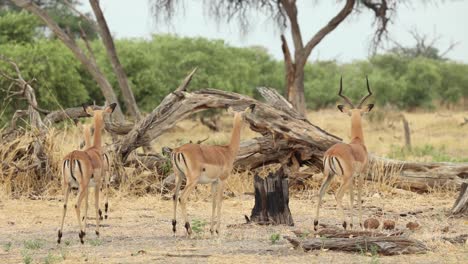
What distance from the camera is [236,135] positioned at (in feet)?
30.1

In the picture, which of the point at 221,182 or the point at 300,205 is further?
the point at 300,205

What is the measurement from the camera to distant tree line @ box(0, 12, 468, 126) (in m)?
22.4

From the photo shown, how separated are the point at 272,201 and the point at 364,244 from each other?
2.25 m

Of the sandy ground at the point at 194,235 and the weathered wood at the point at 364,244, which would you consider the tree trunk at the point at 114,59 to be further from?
the weathered wood at the point at 364,244

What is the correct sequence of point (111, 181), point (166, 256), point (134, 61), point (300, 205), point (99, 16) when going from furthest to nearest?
point (134, 61), point (99, 16), point (111, 181), point (300, 205), point (166, 256)

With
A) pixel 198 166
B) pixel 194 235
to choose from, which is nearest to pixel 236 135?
pixel 198 166

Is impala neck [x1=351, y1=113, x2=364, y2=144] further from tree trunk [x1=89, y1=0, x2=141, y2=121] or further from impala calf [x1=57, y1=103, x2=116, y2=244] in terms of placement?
tree trunk [x1=89, y1=0, x2=141, y2=121]

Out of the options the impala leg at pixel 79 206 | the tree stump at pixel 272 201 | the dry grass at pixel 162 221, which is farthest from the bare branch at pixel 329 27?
the impala leg at pixel 79 206

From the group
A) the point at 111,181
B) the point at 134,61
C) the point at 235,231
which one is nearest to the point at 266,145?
the point at 111,181

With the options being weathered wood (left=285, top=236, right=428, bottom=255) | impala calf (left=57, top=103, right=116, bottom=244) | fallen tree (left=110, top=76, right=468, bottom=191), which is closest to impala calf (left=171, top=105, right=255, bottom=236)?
impala calf (left=57, top=103, right=116, bottom=244)

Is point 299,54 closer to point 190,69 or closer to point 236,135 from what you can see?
point 190,69

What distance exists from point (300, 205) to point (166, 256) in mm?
4529

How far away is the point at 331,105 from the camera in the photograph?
4166 centimetres

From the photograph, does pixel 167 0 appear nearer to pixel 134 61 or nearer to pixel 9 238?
pixel 134 61
